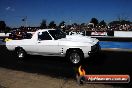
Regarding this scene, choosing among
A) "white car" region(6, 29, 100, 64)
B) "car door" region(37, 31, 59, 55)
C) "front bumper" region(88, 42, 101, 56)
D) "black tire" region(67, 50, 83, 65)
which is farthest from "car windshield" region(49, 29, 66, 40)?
"front bumper" region(88, 42, 101, 56)

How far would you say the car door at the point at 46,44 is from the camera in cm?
1128

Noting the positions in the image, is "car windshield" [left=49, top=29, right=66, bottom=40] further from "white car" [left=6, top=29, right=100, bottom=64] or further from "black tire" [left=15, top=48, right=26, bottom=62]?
"black tire" [left=15, top=48, right=26, bottom=62]

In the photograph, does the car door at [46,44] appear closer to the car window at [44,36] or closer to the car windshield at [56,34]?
the car window at [44,36]

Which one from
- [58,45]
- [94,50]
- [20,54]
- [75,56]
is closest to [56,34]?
[58,45]

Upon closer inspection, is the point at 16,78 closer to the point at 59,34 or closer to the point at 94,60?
the point at 59,34

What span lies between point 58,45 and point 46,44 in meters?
0.78

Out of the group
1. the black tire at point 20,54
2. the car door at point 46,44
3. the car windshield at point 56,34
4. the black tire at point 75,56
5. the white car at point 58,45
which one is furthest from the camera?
the black tire at point 20,54

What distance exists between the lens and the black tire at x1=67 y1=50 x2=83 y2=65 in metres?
10.7

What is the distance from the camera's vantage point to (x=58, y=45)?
36.4 ft

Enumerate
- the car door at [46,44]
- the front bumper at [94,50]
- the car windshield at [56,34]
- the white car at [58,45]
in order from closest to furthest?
the front bumper at [94,50]
the white car at [58,45]
the car door at [46,44]
the car windshield at [56,34]

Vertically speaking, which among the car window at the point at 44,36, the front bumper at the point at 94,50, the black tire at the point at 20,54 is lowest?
the black tire at the point at 20,54

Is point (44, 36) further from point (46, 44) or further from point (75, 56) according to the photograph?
point (75, 56)

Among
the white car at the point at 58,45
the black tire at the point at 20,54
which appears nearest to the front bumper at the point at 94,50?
the white car at the point at 58,45

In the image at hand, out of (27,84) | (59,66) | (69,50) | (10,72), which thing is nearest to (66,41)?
(69,50)
